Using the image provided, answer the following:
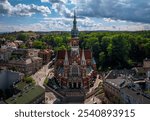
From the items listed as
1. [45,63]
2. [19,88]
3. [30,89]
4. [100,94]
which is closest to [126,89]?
[100,94]

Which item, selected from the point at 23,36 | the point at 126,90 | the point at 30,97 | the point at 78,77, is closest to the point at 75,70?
the point at 78,77

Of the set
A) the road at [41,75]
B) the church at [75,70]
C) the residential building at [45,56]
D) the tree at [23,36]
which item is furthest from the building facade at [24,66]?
the tree at [23,36]

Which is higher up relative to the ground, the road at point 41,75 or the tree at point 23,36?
the tree at point 23,36

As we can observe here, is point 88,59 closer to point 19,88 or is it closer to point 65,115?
point 19,88

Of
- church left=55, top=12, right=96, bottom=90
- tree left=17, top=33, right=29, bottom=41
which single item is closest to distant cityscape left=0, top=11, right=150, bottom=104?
church left=55, top=12, right=96, bottom=90

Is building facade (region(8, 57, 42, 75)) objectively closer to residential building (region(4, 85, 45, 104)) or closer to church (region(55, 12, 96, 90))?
church (region(55, 12, 96, 90))

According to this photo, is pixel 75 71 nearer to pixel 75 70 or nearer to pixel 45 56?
pixel 75 70

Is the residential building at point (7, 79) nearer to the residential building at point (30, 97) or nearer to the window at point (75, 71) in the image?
the residential building at point (30, 97)

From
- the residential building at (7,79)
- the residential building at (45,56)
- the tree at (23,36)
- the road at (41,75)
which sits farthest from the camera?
the tree at (23,36)
